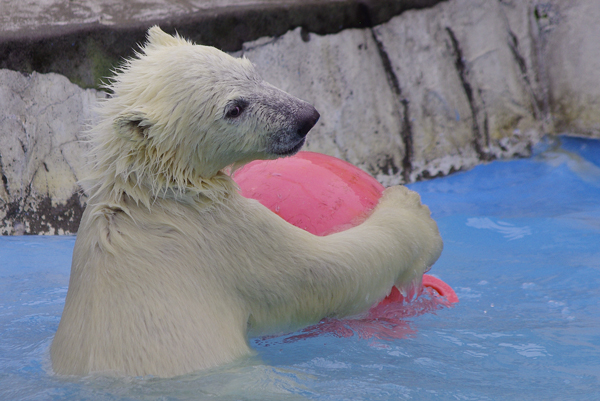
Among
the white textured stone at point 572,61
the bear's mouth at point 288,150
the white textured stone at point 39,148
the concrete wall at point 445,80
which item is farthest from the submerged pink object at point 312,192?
the white textured stone at point 572,61

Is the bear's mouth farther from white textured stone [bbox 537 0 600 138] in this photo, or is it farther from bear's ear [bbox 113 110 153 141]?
white textured stone [bbox 537 0 600 138]

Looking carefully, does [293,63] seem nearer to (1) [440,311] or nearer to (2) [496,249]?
(2) [496,249]

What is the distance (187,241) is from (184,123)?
407 mm

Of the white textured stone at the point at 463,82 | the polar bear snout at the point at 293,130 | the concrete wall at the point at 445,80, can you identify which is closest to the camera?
the polar bear snout at the point at 293,130

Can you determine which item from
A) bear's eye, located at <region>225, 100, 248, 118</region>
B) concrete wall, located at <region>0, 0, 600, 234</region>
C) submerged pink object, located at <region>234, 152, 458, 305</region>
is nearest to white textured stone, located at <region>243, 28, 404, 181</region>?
concrete wall, located at <region>0, 0, 600, 234</region>

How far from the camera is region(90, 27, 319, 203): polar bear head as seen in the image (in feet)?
6.74

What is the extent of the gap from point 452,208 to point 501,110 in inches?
59.8

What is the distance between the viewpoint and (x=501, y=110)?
6293 millimetres

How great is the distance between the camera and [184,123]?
206cm

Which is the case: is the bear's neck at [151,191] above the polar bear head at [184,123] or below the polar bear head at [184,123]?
below

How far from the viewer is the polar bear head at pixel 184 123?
205 centimetres

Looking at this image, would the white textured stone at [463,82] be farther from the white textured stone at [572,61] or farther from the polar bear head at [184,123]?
the polar bear head at [184,123]

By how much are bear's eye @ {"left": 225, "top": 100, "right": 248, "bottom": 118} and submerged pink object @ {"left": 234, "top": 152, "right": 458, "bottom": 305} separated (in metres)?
0.53

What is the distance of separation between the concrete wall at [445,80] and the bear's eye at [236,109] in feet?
11.3
